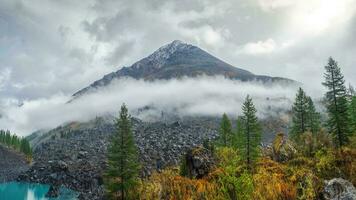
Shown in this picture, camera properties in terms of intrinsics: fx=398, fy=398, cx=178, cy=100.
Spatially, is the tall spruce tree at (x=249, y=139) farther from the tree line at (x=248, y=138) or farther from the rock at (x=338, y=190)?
the rock at (x=338, y=190)

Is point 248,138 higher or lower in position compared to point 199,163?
higher

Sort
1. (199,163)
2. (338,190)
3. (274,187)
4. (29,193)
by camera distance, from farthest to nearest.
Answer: (29,193), (199,163), (274,187), (338,190)

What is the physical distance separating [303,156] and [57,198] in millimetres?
109333

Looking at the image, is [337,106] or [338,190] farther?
[337,106]

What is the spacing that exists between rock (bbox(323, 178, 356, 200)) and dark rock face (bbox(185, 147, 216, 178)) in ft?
111

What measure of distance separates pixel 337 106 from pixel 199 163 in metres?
29.1

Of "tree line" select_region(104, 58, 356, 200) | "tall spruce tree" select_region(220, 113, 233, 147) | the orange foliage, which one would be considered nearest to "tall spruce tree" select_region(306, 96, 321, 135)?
"tree line" select_region(104, 58, 356, 200)

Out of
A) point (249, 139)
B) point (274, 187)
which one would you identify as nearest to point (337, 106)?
point (249, 139)

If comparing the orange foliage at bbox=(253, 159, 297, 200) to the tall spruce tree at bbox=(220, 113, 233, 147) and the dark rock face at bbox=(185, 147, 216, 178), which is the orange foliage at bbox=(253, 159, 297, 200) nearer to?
the dark rock face at bbox=(185, 147, 216, 178)

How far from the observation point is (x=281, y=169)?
61531 mm

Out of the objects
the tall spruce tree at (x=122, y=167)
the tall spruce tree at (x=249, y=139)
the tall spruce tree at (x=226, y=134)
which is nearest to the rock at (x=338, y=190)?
the tall spruce tree at (x=249, y=139)

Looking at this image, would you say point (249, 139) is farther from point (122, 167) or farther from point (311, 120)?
point (122, 167)

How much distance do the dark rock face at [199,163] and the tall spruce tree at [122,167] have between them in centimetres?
1224

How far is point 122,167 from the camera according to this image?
274ft
